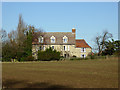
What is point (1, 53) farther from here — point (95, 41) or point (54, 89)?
point (54, 89)

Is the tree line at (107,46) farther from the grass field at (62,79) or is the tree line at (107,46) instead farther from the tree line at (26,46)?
the grass field at (62,79)

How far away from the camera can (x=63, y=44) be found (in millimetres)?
70938

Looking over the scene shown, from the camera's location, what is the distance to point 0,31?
6141cm

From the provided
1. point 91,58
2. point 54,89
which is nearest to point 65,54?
point 91,58

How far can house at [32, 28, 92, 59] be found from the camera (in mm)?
69938

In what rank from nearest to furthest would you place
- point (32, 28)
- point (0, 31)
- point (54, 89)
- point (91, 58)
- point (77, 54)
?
point (54, 89)
point (91, 58)
point (0, 31)
point (32, 28)
point (77, 54)

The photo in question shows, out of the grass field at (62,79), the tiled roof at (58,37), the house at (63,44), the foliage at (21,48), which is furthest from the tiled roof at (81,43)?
the grass field at (62,79)

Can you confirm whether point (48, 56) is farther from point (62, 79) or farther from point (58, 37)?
point (62, 79)

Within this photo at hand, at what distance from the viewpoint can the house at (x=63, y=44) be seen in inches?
2753

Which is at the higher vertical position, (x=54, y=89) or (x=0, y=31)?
(x=0, y=31)

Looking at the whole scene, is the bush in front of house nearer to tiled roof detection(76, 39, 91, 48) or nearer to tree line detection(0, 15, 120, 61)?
tree line detection(0, 15, 120, 61)

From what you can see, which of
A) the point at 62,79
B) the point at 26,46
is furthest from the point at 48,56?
the point at 62,79

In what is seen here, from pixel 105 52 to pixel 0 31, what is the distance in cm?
3038

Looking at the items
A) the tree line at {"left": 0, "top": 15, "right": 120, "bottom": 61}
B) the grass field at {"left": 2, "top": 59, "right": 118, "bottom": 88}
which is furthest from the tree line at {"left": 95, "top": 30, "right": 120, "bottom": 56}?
the grass field at {"left": 2, "top": 59, "right": 118, "bottom": 88}
